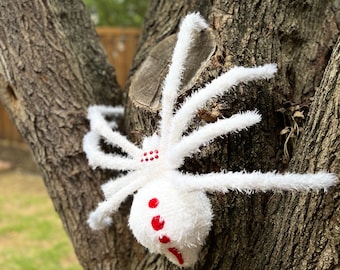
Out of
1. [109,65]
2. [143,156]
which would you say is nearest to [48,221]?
[109,65]

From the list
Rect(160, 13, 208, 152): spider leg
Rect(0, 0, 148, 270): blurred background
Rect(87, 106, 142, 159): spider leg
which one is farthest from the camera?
Rect(0, 0, 148, 270): blurred background

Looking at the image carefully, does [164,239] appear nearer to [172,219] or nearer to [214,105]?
[172,219]

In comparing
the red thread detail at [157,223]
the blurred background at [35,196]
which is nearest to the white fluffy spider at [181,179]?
the red thread detail at [157,223]

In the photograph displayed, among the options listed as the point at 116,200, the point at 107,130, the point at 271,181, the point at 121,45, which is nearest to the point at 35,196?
the point at 121,45

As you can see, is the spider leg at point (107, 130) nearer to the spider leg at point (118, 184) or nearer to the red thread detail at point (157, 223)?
the spider leg at point (118, 184)

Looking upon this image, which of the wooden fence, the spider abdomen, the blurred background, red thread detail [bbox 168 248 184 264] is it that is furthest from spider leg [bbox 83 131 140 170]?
the wooden fence

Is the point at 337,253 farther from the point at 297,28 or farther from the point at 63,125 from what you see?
the point at 63,125

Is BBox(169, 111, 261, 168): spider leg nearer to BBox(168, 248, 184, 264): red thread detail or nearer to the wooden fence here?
BBox(168, 248, 184, 264): red thread detail
